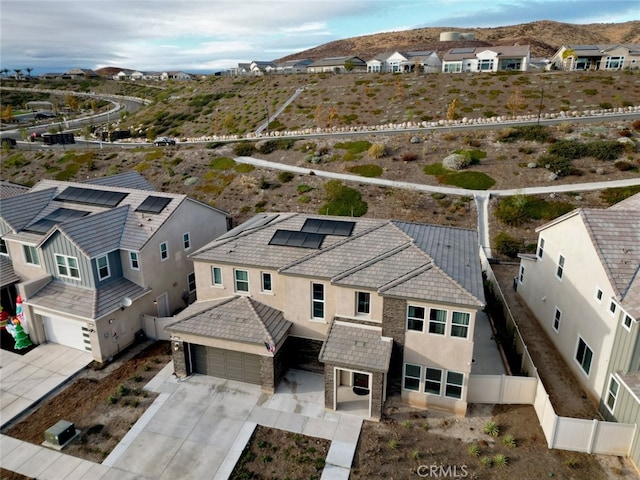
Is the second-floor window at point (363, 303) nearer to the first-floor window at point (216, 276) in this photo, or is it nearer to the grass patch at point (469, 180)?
the first-floor window at point (216, 276)

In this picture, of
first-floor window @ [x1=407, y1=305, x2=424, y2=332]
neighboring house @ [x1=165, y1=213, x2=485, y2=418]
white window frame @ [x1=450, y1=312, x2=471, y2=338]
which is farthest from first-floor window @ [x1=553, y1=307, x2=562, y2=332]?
first-floor window @ [x1=407, y1=305, x2=424, y2=332]

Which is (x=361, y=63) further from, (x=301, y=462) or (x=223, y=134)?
(x=301, y=462)

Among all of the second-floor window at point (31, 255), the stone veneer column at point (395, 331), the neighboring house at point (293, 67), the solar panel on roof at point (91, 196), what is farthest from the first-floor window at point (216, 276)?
the neighboring house at point (293, 67)

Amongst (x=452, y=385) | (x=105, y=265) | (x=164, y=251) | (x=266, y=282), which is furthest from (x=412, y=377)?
(x=105, y=265)

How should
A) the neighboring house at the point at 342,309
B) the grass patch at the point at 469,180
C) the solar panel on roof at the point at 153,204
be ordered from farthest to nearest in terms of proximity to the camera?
1. the grass patch at the point at 469,180
2. the solar panel on roof at the point at 153,204
3. the neighboring house at the point at 342,309

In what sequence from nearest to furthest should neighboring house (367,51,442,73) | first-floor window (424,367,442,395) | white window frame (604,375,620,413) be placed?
white window frame (604,375,620,413), first-floor window (424,367,442,395), neighboring house (367,51,442,73)

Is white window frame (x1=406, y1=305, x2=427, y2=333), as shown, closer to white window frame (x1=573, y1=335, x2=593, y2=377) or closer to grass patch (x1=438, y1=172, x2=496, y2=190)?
white window frame (x1=573, y1=335, x2=593, y2=377)
